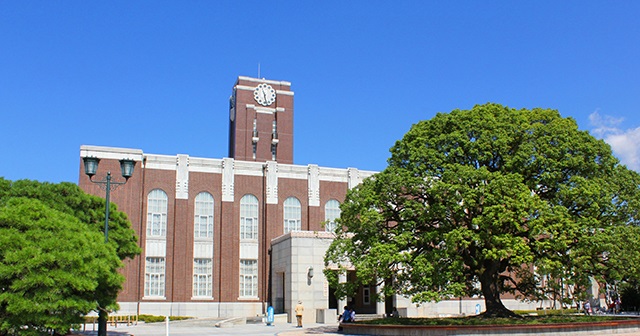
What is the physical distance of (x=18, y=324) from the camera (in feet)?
52.0

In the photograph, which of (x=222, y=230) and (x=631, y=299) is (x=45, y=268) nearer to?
(x=222, y=230)

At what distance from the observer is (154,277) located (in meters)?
39.4

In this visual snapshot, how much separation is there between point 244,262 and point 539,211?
23734 millimetres

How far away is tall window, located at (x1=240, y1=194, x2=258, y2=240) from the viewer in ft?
136

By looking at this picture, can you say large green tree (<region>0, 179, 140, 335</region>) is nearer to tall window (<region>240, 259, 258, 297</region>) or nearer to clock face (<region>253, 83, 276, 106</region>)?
tall window (<region>240, 259, 258, 297</region>)

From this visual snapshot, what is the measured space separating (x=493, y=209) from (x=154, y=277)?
25.1 m

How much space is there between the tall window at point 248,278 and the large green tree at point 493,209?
17.2 meters

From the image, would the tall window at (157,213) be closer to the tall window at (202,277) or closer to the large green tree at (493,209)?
the tall window at (202,277)

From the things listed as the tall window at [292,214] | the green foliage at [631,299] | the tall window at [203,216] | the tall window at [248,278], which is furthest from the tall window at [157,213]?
the green foliage at [631,299]

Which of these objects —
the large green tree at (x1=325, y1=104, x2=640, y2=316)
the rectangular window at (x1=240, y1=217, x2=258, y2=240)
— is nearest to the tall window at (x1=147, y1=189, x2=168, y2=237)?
the rectangular window at (x1=240, y1=217, x2=258, y2=240)

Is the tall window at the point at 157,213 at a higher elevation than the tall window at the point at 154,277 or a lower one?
higher

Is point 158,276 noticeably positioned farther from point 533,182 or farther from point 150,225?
point 533,182

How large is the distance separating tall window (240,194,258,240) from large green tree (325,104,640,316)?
17363 millimetres

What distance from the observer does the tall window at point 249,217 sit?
41.5 metres
